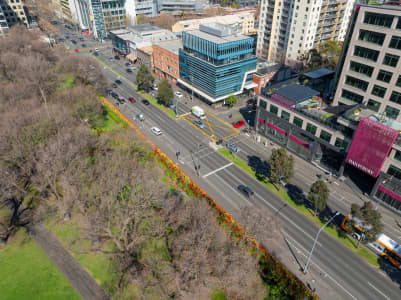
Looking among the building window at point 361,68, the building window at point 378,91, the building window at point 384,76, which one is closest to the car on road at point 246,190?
the building window at point 378,91

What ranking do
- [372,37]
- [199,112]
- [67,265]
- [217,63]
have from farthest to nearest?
[199,112] → [217,63] → [372,37] → [67,265]

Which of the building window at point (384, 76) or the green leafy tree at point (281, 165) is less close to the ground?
the building window at point (384, 76)

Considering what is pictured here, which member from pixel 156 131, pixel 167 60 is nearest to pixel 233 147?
pixel 156 131

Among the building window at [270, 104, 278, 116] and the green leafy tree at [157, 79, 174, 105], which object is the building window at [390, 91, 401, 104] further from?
the green leafy tree at [157, 79, 174, 105]

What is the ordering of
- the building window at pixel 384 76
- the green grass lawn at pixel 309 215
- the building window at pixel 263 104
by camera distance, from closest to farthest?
the green grass lawn at pixel 309 215 < the building window at pixel 384 76 < the building window at pixel 263 104

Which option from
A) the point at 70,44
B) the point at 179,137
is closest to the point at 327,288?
the point at 179,137

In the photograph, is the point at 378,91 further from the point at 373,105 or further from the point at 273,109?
the point at 273,109

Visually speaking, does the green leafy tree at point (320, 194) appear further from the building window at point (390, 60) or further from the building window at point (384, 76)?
the building window at point (390, 60)
